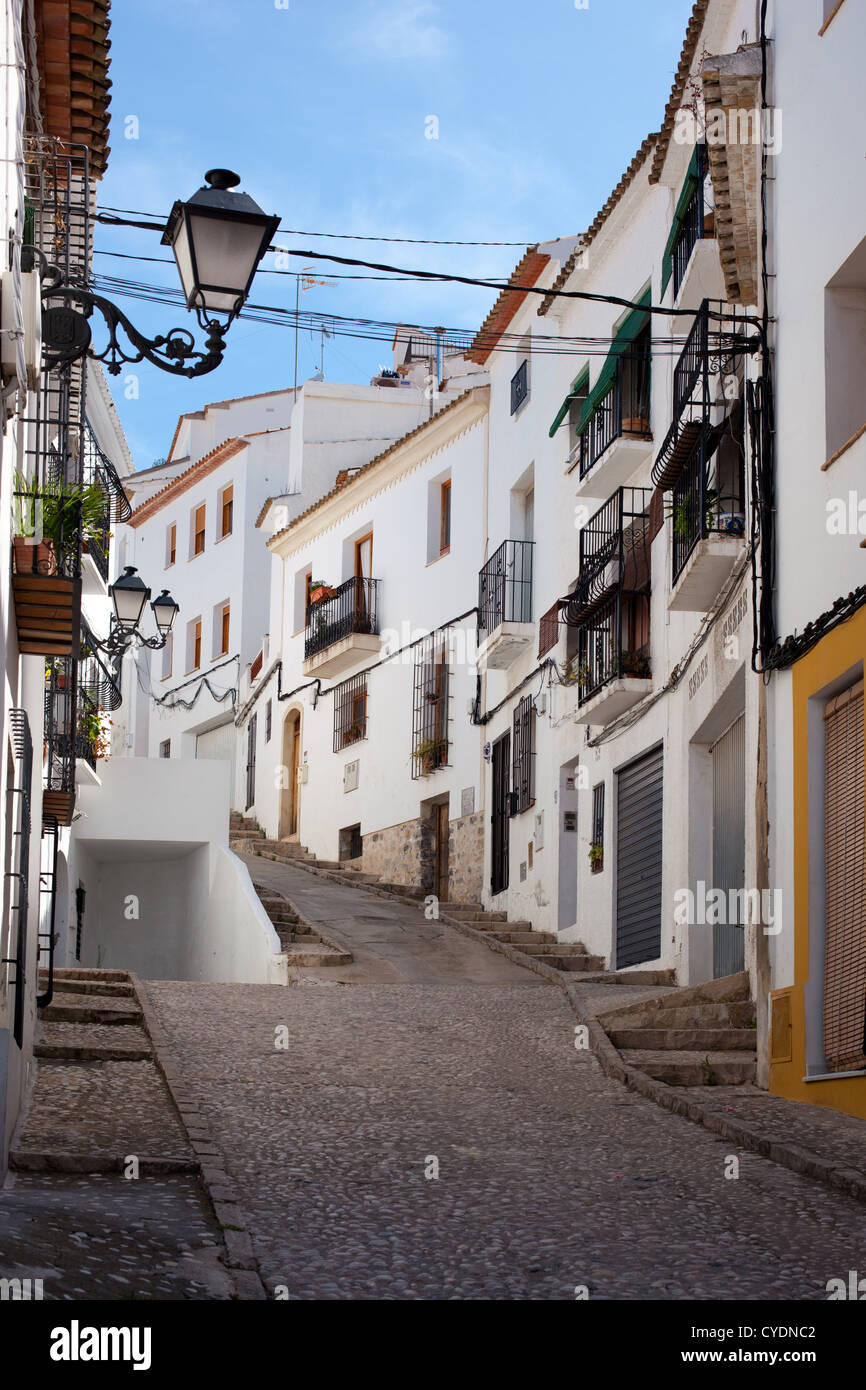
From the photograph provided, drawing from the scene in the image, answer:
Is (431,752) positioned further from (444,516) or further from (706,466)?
(706,466)

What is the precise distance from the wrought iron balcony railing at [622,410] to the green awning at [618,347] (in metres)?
0.07

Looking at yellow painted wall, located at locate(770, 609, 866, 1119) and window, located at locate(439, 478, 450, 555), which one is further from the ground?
window, located at locate(439, 478, 450, 555)

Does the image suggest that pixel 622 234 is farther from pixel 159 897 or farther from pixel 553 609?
pixel 159 897

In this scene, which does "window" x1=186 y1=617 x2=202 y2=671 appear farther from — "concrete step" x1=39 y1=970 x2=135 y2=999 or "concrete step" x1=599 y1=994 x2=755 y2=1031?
"concrete step" x1=599 y1=994 x2=755 y2=1031

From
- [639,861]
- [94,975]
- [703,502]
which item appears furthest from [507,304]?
[94,975]

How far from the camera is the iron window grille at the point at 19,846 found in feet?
26.6

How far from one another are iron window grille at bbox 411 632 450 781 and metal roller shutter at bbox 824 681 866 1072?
14573 mm

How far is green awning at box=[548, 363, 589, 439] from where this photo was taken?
65.4ft

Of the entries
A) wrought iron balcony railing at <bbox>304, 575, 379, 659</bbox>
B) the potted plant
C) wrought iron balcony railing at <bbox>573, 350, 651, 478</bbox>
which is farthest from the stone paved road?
the potted plant

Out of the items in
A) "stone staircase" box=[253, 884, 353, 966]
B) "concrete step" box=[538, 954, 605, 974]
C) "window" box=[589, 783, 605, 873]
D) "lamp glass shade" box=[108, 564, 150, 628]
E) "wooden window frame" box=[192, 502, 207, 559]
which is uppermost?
"wooden window frame" box=[192, 502, 207, 559]

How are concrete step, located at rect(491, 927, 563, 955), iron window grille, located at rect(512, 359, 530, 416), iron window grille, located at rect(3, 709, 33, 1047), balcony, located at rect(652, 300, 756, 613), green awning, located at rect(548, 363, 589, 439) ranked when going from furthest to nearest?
iron window grille, located at rect(512, 359, 530, 416)
green awning, located at rect(548, 363, 589, 439)
concrete step, located at rect(491, 927, 563, 955)
balcony, located at rect(652, 300, 756, 613)
iron window grille, located at rect(3, 709, 33, 1047)

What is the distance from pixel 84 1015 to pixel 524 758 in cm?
939

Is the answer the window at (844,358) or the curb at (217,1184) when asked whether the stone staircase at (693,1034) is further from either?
the window at (844,358)
